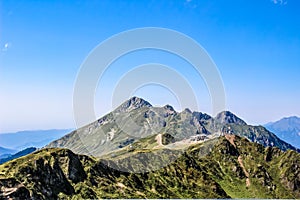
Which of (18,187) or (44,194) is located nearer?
(18,187)

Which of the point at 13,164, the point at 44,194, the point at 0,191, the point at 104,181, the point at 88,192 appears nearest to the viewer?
the point at 0,191

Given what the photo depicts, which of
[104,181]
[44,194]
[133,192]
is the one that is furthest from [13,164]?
[133,192]

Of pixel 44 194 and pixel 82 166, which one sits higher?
pixel 82 166

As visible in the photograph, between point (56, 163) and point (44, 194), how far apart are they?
2152 centimetres

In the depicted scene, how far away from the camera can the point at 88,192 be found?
7283 inches

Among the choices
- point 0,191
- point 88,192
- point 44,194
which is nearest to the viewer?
point 0,191

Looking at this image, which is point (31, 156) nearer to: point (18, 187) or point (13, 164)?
point (13, 164)

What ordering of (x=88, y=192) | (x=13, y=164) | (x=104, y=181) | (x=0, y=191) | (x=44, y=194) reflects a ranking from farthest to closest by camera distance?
(x=104, y=181) < (x=88, y=192) < (x=13, y=164) < (x=44, y=194) < (x=0, y=191)

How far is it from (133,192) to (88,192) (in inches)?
1041

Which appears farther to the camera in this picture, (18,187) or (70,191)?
(70,191)

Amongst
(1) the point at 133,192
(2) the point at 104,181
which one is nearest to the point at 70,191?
(2) the point at 104,181

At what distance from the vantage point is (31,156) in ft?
595

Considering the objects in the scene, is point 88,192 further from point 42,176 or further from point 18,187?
point 18,187

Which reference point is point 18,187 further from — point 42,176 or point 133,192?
point 133,192
